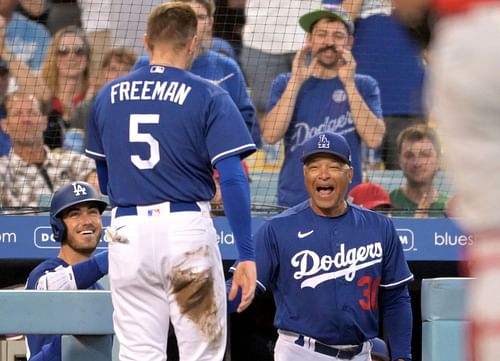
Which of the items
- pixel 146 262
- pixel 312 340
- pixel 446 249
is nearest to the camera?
pixel 146 262

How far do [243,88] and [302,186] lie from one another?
72cm

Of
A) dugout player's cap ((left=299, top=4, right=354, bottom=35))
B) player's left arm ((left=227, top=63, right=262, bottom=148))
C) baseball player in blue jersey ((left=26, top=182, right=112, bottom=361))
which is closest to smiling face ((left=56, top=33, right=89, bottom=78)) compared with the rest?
player's left arm ((left=227, top=63, right=262, bottom=148))

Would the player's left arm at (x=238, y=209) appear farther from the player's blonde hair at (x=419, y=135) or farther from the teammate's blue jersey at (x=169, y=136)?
the player's blonde hair at (x=419, y=135)

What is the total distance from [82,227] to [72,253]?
13cm

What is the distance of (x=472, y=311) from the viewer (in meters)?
2.08

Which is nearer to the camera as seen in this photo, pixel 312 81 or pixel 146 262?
pixel 146 262

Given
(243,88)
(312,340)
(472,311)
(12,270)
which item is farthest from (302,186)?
(472,311)

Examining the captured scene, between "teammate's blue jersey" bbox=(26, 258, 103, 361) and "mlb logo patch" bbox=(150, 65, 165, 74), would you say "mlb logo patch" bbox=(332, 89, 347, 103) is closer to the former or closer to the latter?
"teammate's blue jersey" bbox=(26, 258, 103, 361)

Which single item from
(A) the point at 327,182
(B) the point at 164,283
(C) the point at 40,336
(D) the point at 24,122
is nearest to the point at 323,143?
(A) the point at 327,182

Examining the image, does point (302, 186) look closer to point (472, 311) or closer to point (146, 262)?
point (146, 262)

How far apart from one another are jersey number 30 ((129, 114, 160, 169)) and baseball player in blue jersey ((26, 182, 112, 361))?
0.70 meters

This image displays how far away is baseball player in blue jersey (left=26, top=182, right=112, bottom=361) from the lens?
483cm

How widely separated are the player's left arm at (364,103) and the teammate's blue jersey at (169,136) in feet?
10.9

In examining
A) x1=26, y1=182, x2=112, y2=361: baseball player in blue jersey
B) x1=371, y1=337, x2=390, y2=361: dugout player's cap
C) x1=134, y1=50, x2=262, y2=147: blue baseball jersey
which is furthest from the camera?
x1=134, y1=50, x2=262, y2=147: blue baseball jersey
